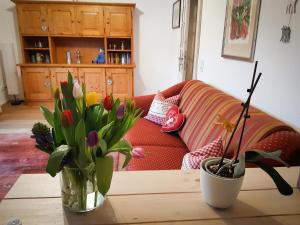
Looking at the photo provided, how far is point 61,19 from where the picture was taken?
4156 mm

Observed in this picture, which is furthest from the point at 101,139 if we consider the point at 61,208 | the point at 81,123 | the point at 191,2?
the point at 191,2

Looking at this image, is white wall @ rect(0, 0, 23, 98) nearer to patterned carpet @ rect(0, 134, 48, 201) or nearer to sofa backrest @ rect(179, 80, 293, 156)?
patterned carpet @ rect(0, 134, 48, 201)

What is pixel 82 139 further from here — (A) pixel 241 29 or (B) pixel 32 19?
(B) pixel 32 19

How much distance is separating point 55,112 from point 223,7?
7.10 feet

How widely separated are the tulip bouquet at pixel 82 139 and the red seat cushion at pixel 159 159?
924mm

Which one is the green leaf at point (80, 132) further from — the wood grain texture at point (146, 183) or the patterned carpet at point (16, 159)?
the patterned carpet at point (16, 159)

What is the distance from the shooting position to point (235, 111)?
1.60m

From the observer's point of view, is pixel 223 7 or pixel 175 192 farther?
pixel 223 7

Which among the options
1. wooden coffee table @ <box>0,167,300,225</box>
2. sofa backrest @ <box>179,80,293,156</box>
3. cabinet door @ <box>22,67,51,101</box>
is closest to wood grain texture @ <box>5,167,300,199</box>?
wooden coffee table @ <box>0,167,300,225</box>

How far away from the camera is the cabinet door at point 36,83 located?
170 inches

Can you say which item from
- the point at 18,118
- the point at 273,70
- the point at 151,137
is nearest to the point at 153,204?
the point at 273,70

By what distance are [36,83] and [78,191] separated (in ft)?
13.7

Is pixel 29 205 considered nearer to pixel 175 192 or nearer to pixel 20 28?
pixel 175 192

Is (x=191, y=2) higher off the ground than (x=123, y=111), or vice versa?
(x=191, y=2)
